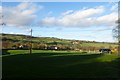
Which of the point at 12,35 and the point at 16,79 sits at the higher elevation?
the point at 12,35

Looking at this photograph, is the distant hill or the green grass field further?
the distant hill

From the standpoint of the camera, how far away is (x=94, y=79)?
21.3m

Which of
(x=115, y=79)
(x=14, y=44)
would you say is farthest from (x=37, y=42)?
(x=115, y=79)

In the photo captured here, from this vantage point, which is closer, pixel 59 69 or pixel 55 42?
pixel 59 69

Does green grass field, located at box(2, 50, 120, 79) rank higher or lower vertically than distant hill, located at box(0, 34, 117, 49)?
lower

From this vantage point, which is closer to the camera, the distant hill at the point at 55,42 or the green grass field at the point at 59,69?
the green grass field at the point at 59,69

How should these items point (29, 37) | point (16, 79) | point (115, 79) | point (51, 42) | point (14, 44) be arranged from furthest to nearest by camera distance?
point (51, 42), point (29, 37), point (14, 44), point (115, 79), point (16, 79)

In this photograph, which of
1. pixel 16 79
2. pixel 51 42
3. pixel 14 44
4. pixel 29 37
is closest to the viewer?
pixel 16 79

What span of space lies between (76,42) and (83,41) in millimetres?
2732

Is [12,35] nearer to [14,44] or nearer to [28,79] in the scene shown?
[14,44]

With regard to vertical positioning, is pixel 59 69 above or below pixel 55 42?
below

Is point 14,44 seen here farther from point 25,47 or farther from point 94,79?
point 94,79

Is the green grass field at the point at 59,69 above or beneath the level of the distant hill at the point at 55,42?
beneath

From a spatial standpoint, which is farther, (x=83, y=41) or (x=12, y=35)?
(x=83, y=41)
